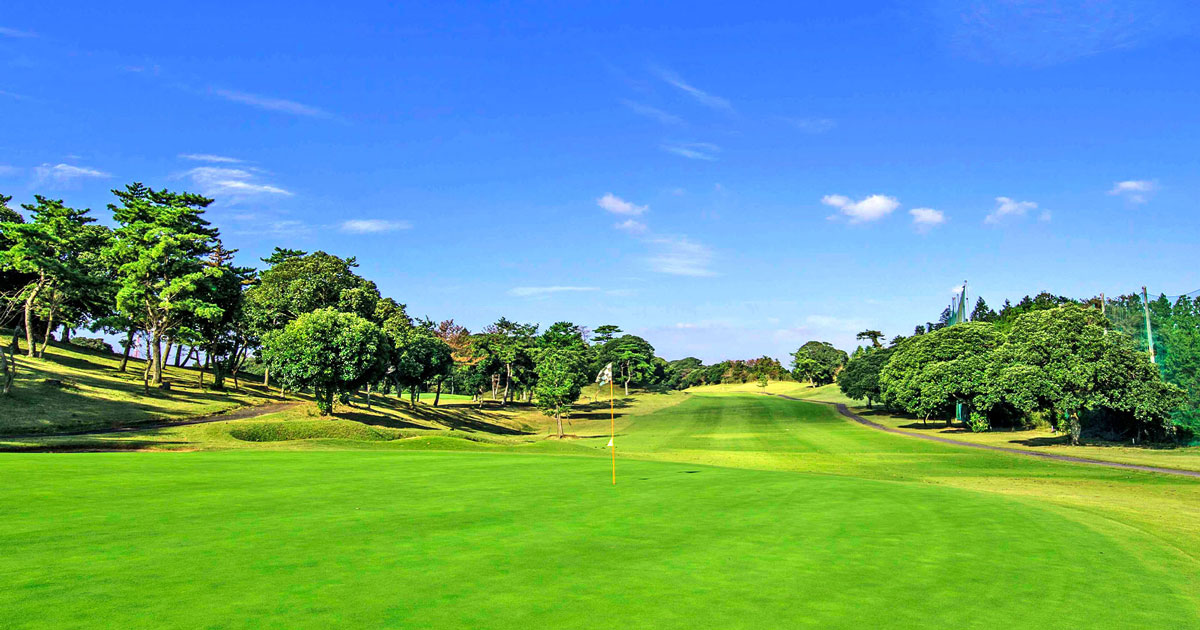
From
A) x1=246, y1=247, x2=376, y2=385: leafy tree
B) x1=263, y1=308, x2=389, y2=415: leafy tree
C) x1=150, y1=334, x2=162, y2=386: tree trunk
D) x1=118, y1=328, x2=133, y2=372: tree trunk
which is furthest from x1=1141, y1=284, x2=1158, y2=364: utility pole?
x1=118, y1=328, x2=133, y2=372: tree trunk

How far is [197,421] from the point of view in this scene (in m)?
48.6

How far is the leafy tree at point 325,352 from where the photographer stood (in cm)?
5469

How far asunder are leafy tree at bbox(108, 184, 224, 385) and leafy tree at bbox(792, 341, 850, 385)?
14619 cm

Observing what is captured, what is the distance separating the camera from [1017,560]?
38.1ft

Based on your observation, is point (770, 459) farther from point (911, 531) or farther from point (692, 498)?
point (911, 531)

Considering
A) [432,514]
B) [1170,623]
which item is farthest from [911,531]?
[432,514]

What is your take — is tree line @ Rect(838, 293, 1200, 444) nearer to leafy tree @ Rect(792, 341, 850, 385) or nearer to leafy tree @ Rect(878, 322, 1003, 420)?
leafy tree @ Rect(878, 322, 1003, 420)

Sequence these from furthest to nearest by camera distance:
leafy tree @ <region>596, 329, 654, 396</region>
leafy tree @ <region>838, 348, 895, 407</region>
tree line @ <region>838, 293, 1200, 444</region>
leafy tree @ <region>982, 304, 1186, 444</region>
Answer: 1. leafy tree @ <region>596, 329, 654, 396</region>
2. leafy tree @ <region>838, 348, 895, 407</region>
3. tree line @ <region>838, 293, 1200, 444</region>
4. leafy tree @ <region>982, 304, 1186, 444</region>

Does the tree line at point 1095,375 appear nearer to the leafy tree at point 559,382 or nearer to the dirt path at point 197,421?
the leafy tree at point 559,382

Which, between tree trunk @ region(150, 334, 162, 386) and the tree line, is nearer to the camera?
the tree line

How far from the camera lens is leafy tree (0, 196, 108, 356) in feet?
167

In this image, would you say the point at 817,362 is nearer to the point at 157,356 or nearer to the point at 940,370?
the point at 940,370

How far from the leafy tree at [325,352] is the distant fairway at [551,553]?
33.7 meters

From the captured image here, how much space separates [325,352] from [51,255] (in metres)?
27.6
